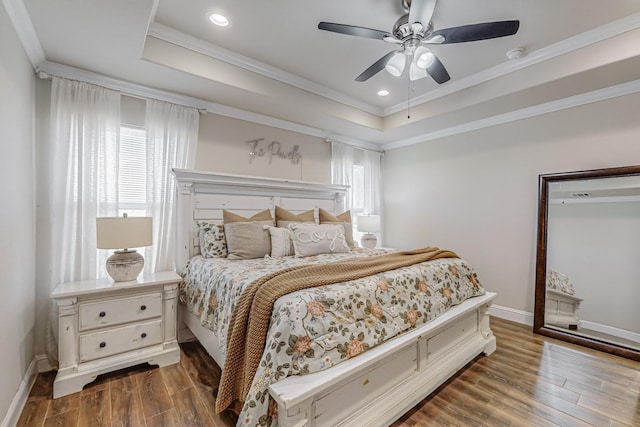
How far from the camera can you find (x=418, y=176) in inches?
173

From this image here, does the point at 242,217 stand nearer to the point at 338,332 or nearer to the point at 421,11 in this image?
the point at 338,332

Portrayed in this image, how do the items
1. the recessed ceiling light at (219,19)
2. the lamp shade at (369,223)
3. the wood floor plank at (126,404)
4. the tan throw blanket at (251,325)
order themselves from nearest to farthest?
1. the tan throw blanket at (251,325)
2. the wood floor plank at (126,404)
3. the recessed ceiling light at (219,19)
4. the lamp shade at (369,223)

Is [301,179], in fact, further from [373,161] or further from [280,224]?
[373,161]

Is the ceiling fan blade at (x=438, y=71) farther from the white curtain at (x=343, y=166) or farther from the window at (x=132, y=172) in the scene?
the window at (x=132, y=172)

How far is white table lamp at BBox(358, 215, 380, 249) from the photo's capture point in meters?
4.13

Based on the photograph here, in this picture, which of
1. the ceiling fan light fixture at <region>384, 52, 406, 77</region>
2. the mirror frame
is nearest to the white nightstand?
the ceiling fan light fixture at <region>384, 52, 406, 77</region>

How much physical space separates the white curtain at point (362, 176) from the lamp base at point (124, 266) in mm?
2739

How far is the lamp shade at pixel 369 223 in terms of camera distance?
13.5 ft

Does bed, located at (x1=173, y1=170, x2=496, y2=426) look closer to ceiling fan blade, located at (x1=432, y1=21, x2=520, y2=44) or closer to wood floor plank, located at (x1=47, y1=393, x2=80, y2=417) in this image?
wood floor plank, located at (x1=47, y1=393, x2=80, y2=417)

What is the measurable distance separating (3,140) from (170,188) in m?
1.30

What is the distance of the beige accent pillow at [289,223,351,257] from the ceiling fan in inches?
61.5

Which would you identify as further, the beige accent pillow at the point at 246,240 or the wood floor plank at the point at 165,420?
the beige accent pillow at the point at 246,240

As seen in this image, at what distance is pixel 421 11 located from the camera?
70.3 inches

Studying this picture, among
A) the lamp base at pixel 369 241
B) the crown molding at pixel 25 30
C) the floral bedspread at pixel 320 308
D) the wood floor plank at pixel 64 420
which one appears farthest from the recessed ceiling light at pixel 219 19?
the lamp base at pixel 369 241
